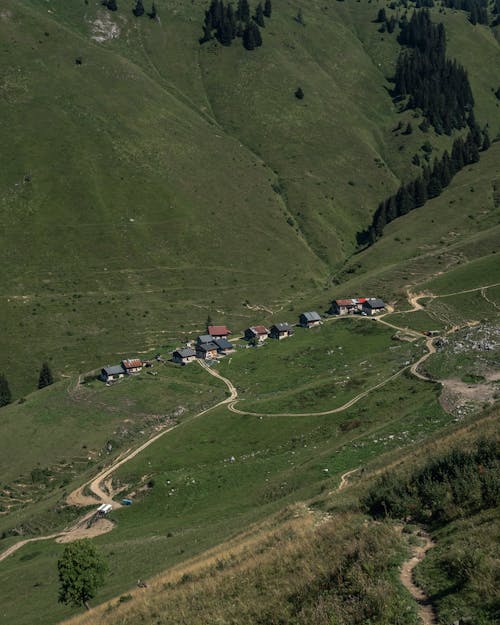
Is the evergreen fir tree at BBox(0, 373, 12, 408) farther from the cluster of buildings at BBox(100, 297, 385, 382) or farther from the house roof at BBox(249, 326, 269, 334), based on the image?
the house roof at BBox(249, 326, 269, 334)

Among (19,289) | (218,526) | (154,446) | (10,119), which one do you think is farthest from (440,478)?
(10,119)

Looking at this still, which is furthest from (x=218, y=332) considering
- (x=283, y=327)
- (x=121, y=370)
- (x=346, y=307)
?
(x=346, y=307)

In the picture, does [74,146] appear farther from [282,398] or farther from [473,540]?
[473,540]

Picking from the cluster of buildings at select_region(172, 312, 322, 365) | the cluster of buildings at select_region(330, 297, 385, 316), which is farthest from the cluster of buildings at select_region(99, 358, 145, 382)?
the cluster of buildings at select_region(330, 297, 385, 316)

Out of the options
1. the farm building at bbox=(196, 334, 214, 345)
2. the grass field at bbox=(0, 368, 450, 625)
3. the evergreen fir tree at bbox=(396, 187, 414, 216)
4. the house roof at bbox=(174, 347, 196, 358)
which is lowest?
the grass field at bbox=(0, 368, 450, 625)

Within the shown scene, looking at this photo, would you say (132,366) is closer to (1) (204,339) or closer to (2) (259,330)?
(1) (204,339)

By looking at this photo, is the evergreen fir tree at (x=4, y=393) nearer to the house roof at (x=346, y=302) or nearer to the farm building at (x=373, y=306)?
the house roof at (x=346, y=302)

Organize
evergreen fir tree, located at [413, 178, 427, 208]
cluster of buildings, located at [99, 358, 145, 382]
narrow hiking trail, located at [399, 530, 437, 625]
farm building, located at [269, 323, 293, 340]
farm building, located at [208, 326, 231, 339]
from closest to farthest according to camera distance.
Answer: narrow hiking trail, located at [399, 530, 437, 625], cluster of buildings, located at [99, 358, 145, 382], farm building, located at [269, 323, 293, 340], farm building, located at [208, 326, 231, 339], evergreen fir tree, located at [413, 178, 427, 208]
